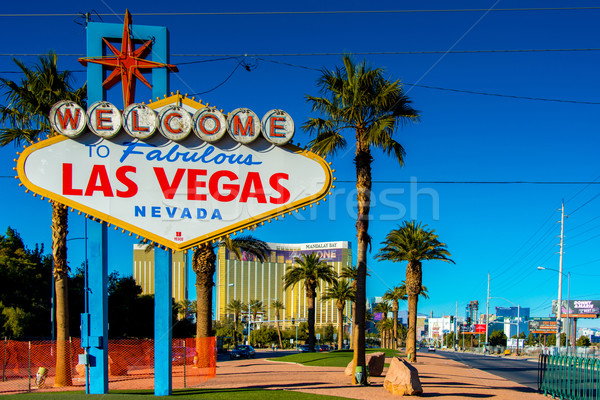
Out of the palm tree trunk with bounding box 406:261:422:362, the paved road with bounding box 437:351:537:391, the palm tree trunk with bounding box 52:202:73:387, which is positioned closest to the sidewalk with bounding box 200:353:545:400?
Result: the paved road with bounding box 437:351:537:391

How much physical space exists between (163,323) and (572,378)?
1445 cm

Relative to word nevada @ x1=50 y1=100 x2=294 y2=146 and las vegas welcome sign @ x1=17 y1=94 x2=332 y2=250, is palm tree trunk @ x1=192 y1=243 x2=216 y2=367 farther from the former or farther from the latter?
word nevada @ x1=50 y1=100 x2=294 y2=146

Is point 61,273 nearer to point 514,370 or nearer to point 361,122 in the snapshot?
point 361,122

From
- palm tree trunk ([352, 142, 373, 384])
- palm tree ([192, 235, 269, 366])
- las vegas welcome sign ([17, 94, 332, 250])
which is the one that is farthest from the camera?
palm tree ([192, 235, 269, 366])

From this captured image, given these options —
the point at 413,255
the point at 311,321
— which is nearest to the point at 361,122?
the point at 413,255

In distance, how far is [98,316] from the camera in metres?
15.5

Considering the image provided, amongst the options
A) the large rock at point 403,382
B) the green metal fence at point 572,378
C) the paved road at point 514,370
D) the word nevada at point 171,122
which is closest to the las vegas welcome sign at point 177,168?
the word nevada at point 171,122

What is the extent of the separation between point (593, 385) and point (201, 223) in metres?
14.5

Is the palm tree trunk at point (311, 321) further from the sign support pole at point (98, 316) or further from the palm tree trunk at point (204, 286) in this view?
the sign support pole at point (98, 316)

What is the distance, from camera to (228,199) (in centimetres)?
1562

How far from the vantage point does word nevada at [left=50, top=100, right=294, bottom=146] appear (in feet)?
49.4

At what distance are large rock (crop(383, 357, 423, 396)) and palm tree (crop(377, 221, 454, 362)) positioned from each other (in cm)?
2277

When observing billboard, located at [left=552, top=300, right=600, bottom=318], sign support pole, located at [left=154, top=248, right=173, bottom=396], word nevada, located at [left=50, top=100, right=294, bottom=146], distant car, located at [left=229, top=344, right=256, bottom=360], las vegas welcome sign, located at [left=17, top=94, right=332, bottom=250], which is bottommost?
billboard, located at [left=552, top=300, right=600, bottom=318]

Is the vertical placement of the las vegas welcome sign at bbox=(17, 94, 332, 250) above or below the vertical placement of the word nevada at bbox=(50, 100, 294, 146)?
below
